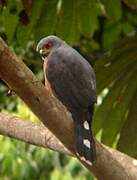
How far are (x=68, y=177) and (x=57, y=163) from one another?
44 cm

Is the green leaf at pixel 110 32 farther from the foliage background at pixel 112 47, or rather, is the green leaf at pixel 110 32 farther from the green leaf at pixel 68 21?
the green leaf at pixel 68 21

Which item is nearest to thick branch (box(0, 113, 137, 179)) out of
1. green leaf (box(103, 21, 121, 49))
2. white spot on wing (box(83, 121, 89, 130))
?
white spot on wing (box(83, 121, 89, 130))

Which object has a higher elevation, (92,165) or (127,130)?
(92,165)

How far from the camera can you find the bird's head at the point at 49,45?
253 centimetres

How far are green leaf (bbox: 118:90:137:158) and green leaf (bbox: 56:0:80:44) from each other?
457 millimetres

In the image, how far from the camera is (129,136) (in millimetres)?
2838

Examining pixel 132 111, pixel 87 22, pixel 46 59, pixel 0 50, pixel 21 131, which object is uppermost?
pixel 0 50

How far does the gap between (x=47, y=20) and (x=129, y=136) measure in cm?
68

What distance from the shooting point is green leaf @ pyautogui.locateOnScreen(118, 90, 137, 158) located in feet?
9.18

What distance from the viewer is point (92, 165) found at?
2.06m

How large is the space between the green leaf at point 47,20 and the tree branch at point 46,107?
41.6 inches

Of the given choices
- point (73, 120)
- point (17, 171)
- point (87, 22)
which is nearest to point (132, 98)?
point (87, 22)

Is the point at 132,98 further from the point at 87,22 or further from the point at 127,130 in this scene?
the point at 87,22

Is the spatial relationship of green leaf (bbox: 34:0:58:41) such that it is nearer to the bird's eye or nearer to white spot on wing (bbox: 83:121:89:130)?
the bird's eye
